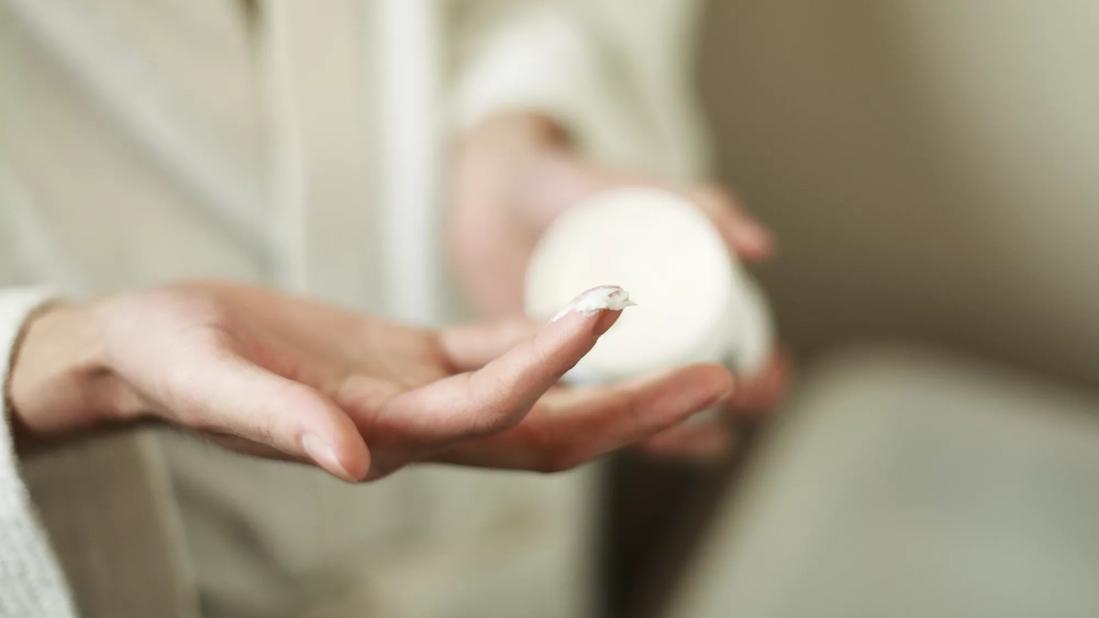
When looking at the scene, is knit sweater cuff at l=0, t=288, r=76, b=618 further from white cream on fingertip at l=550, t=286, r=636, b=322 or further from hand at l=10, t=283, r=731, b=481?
white cream on fingertip at l=550, t=286, r=636, b=322

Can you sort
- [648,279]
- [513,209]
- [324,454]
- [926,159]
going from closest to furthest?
[324,454]
[648,279]
[513,209]
[926,159]

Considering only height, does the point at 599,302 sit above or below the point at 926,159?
below

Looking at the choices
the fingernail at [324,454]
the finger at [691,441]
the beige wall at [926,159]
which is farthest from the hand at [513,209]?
the beige wall at [926,159]

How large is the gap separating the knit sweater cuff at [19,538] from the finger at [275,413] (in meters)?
0.07

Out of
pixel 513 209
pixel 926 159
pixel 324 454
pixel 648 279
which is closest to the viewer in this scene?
pixel 324 454

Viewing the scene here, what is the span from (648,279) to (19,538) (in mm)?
224

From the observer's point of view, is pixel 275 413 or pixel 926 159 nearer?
pixel 275 413

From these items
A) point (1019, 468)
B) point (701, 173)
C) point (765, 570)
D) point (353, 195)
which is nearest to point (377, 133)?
point (353, 195)

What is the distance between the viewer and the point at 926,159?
28.5 inches

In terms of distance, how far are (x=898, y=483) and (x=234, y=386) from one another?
58 centimetres

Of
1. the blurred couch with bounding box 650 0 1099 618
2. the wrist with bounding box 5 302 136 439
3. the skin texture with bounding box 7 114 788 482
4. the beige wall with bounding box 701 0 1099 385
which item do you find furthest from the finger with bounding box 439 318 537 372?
the beige wall with bounding box 701 0 1099 385

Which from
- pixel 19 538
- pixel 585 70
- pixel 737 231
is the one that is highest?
pixel 585 70

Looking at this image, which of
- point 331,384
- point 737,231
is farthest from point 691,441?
point 331,384

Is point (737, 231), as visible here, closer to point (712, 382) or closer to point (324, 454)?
point (712, 382)
